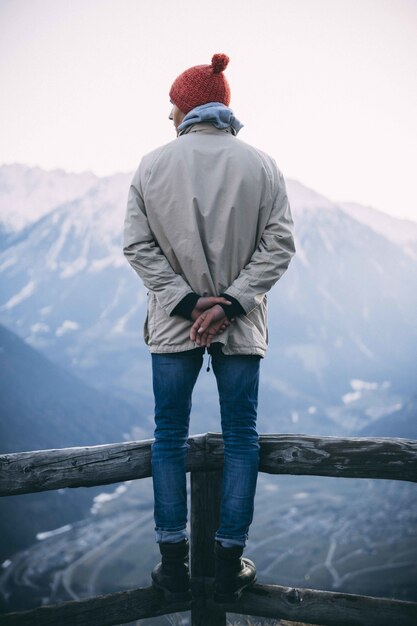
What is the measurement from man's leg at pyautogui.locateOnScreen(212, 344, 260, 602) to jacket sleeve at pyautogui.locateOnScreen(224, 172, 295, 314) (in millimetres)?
258

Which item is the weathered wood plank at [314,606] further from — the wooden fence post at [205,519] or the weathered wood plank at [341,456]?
the weathered wood plank at [341,456]

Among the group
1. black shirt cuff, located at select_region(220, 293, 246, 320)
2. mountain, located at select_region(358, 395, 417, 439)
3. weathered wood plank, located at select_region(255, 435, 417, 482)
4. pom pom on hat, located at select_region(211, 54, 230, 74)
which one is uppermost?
pom pom on hat, located at select_region(211, 54, 230, 74)

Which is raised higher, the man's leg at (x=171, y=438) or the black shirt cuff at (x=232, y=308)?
the black shirt cuff at (x=232, y=308)

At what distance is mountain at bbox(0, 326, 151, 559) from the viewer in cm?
8838

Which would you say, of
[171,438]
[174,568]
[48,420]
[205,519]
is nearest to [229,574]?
[174,568]

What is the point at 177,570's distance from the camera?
7.64ft

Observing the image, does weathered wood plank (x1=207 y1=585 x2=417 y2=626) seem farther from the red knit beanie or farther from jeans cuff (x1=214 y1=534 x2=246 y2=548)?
the red knit beanie

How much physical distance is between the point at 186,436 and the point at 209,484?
439 millimetres

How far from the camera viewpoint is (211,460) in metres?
2.69

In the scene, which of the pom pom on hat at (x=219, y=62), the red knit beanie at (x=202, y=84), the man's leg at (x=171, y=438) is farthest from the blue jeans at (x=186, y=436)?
the pom pom on hat at (x=219, y=62)

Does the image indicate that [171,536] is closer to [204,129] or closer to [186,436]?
[186,436]

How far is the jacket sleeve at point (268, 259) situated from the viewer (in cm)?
229

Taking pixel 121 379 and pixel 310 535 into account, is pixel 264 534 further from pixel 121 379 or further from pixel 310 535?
pixel 121 379

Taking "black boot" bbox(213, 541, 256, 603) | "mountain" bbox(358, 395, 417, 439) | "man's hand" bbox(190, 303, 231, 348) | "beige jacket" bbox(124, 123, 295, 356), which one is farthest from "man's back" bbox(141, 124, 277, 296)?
"mountain" bbox(358, 395, 417, 439)
